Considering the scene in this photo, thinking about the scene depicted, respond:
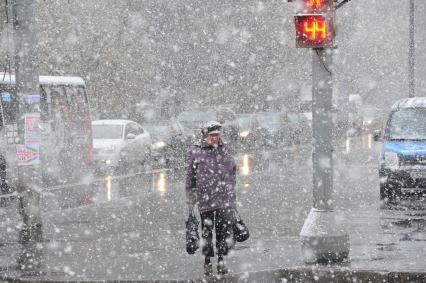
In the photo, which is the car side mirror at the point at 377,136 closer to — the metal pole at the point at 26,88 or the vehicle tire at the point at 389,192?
the vehicle tire at the point at 389,192

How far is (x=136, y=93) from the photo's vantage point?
40.8 metres

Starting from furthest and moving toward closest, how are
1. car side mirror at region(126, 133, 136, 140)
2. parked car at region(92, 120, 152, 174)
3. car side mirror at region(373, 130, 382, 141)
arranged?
1. car side mirror at region(126, 133, 136, 140)
2. parked car at region(92, 120, 152, 174)
3. car side mirror at region(373, 130, 382, 141)

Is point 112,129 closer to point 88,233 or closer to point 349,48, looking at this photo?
point 88,233

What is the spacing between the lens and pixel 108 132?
27891 mm

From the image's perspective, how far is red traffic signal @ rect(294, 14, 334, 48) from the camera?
10453 millimetres

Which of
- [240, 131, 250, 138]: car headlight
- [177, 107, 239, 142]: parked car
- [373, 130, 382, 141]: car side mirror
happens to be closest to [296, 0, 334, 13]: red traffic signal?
[373, 130, 382, 141]: car side mirror

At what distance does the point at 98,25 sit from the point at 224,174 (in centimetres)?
2695

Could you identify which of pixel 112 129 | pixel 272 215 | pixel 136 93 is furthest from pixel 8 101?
pixel 136 93

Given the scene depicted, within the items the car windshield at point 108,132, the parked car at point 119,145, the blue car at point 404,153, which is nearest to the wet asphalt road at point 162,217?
the blue car at point 404,153

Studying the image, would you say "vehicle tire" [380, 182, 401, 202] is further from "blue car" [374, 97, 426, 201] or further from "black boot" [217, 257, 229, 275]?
"black boot" [217, 257, 229, 275]

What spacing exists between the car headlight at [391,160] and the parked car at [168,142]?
1335 centimetres

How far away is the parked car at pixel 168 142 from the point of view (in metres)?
31.1

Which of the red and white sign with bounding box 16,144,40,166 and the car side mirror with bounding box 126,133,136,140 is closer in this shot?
the red and white sign with bounding box 16,144,40,166

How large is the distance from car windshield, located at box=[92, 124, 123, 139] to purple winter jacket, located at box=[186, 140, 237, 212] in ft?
58.0
